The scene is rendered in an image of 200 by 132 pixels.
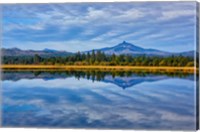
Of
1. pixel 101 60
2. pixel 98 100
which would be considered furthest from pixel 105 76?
pixel 98 100

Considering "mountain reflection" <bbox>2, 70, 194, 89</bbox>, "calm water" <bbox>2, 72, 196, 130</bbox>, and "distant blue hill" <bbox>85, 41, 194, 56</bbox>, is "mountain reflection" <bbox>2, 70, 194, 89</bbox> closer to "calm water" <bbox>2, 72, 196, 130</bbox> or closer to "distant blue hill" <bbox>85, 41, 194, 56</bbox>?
"calm water" <bbox>2, 72, 196, 130</bbox>

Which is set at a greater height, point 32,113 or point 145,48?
point 145,48

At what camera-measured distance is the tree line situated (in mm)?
11984

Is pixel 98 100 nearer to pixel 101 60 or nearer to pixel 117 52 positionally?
pixel 101 60

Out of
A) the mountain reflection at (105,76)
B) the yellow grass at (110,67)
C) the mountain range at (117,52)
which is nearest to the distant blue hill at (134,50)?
the mountain range at (117,52)

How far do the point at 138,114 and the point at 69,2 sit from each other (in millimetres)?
2436

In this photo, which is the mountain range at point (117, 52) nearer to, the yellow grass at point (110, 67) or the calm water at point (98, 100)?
the yellow grass at point (110, 67)

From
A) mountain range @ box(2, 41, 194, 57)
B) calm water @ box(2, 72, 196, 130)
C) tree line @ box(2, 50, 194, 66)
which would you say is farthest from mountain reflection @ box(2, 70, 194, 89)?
mountain range @ box(2, 41, 194, 57)

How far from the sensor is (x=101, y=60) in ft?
40.7

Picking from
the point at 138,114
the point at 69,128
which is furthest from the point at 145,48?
the point at 69,128

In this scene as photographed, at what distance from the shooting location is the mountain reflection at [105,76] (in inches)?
477

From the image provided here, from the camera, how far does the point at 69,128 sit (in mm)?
12289

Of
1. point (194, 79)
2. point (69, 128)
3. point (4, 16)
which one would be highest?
point (4, 16)

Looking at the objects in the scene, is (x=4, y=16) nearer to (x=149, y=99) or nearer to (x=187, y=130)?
(x=149, y=99)
